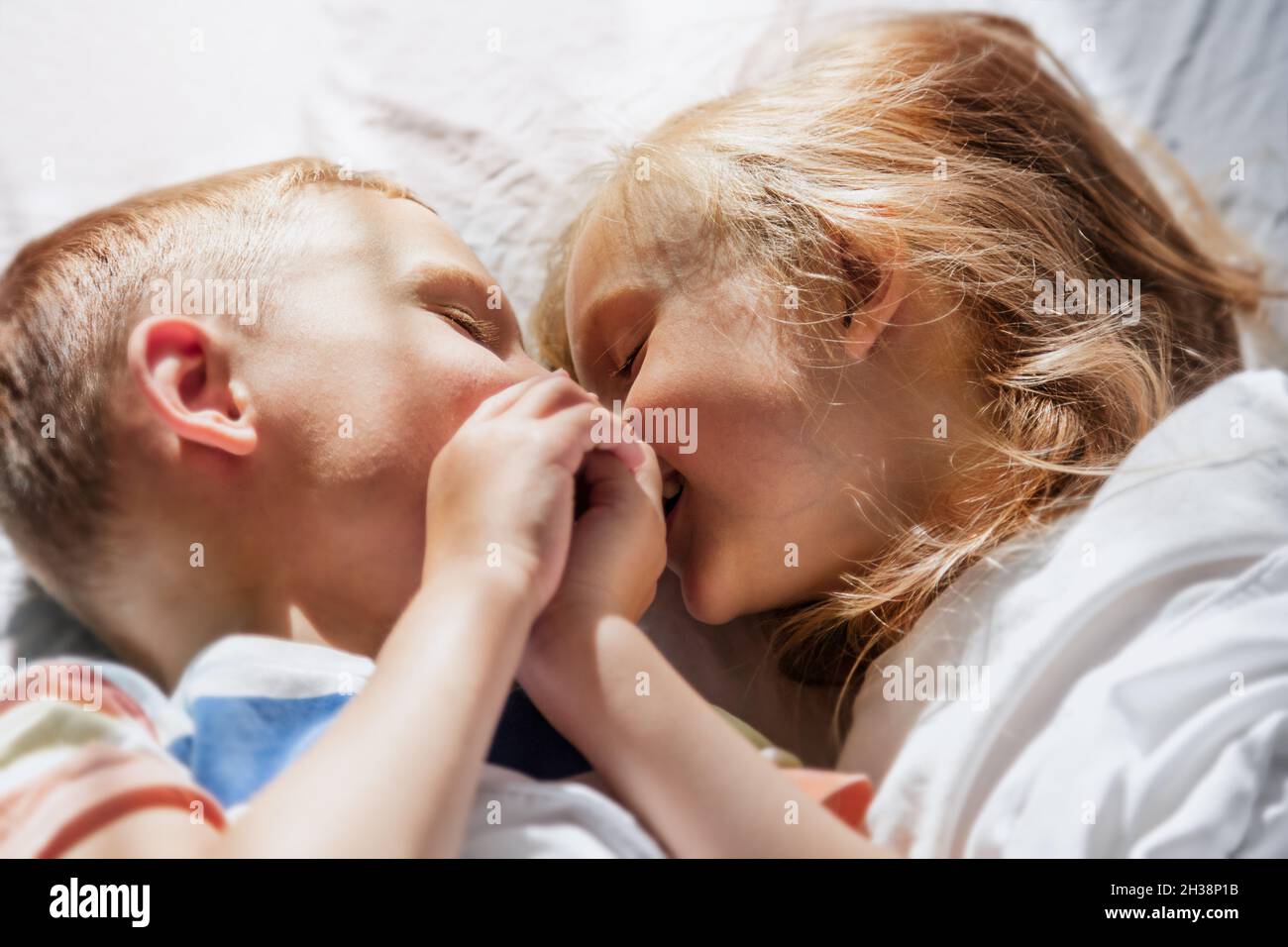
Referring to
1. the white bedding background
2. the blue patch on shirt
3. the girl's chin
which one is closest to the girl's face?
the girl's chin

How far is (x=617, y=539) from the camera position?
77cm

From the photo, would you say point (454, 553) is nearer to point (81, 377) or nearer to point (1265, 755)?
point (81, 377)

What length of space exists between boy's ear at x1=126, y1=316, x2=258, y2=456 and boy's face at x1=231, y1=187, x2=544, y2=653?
0.05 ft

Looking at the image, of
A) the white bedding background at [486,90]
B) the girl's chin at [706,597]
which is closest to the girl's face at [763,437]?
the girl's chin at [706,597]

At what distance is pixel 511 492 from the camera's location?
70 cm

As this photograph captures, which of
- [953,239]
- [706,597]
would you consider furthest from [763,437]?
[953,239]

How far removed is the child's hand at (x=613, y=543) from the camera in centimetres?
73

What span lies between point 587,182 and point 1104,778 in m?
0.74

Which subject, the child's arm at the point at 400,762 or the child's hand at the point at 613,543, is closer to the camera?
the child's arm at the point at 400,762

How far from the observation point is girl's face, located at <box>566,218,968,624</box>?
0.88 metres

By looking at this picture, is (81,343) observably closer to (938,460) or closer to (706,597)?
(706,597)

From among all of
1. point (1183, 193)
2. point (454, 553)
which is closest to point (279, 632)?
point (454, 553)

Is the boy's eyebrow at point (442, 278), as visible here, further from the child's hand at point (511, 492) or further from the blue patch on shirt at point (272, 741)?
the blue patch on shirt at point (272, 741)

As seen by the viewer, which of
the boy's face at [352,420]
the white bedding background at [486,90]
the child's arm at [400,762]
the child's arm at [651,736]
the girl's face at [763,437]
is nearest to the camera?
the child's arm at [400,762]
